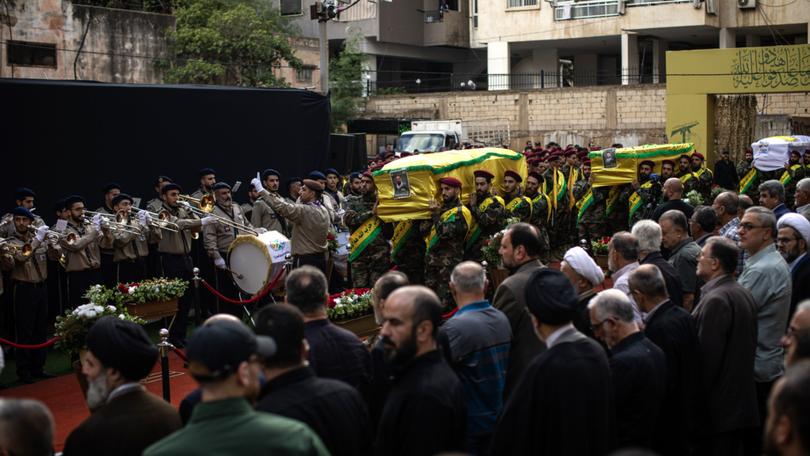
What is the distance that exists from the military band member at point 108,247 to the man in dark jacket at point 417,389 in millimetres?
8523

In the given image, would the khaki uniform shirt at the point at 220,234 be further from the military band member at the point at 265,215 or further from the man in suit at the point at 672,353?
the man in suit at the point at 672,353

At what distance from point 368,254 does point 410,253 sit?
0.57 metres

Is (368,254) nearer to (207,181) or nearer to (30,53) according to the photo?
(207,181)

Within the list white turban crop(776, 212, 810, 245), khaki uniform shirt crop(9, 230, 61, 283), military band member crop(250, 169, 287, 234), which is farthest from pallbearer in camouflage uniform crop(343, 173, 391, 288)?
white turban crop(776, 212, 810, 245)

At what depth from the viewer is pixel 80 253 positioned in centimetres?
1206

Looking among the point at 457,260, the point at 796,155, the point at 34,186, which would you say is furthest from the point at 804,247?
the point at 796,155

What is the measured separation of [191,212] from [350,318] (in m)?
3.84

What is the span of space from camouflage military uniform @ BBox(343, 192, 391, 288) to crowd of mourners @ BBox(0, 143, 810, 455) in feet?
18.5

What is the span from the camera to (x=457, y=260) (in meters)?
12.7

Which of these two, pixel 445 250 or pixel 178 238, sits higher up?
pixel 178 238

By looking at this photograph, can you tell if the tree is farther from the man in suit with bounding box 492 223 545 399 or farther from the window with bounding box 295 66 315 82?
the man in suit with bounding box 492 223 545 399

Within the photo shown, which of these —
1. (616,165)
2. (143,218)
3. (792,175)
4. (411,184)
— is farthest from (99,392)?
(792,175)

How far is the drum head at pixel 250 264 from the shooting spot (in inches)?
489

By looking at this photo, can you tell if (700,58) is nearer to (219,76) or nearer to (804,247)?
(219,76)
